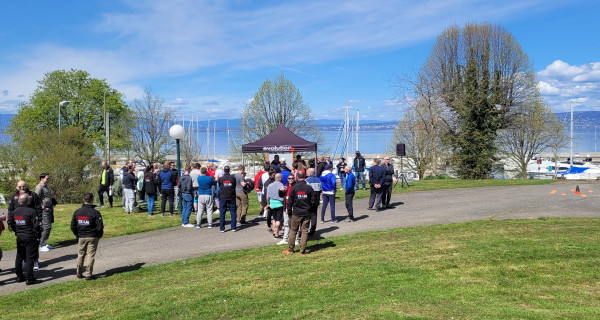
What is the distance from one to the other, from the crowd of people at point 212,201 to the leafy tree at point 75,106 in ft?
131

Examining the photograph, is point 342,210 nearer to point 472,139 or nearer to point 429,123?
point 472,139

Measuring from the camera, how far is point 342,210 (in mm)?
16953

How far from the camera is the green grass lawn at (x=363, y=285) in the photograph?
6.58m

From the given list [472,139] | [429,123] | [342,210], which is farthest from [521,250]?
[429,123]

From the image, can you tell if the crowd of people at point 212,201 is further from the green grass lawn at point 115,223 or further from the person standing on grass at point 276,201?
the green grass lawn at point 115,223

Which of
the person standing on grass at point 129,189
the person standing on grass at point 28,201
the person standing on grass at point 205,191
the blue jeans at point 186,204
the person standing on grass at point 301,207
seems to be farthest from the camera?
the person standing on grass at point 129,189

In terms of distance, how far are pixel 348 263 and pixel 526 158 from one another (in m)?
43.0

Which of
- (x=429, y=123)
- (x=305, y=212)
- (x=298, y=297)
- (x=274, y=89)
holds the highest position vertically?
(x=274, y=89)

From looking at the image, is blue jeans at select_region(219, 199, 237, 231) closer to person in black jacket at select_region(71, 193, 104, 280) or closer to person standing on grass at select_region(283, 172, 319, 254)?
person standing on grass at select_region(283, 172, 319, 254)

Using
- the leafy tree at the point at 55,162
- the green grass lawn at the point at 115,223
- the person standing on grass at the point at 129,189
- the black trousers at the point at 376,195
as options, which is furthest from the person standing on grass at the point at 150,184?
the leafy tree at the point at 55,162

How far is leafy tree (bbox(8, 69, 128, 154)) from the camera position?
53.3 metres

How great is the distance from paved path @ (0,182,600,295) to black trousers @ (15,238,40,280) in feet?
0.93

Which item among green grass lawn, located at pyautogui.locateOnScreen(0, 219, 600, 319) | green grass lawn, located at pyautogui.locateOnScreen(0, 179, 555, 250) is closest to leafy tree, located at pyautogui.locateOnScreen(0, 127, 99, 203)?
green grass lawn, located at pyautogui.locateOnScreen(0, 179, 555, 250)

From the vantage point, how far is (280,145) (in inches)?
807
